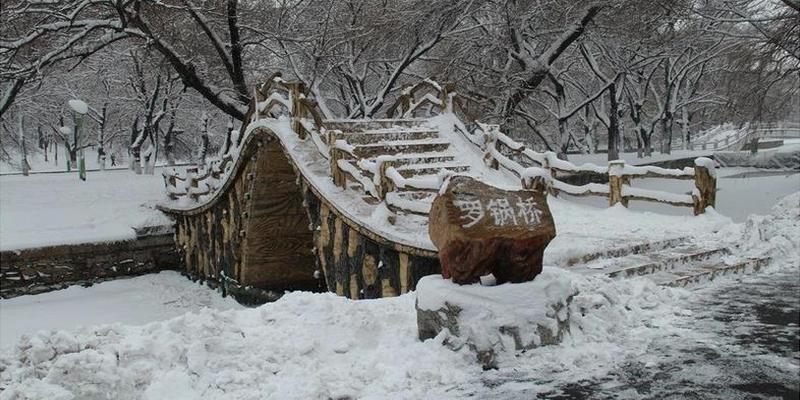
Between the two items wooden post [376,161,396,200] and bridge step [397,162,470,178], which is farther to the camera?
bridge step [397,162,470,178]

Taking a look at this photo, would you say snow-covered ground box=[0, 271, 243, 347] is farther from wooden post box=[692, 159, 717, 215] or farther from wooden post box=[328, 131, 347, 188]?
wooden post box=[692, 159, 717, 215]

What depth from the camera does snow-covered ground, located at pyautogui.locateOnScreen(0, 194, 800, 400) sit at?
397cm

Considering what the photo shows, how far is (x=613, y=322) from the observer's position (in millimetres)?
5297

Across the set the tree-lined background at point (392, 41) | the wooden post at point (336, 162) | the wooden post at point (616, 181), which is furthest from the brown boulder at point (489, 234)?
the tree-lined background at point (392, 41)

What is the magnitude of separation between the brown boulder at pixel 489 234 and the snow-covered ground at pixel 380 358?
588mm

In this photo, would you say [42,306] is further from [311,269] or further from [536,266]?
[536,266]

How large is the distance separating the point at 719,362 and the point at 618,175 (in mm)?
6640

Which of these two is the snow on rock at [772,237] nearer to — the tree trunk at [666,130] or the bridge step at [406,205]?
the bridge step at [406,205]

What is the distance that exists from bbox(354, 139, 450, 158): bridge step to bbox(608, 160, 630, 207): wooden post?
344cm

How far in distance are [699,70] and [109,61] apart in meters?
26.9

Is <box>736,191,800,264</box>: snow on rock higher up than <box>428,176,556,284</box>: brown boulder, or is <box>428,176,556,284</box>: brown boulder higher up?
<box>428,176,556,284</box>: brown boulder

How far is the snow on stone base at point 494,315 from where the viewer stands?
4.58 m

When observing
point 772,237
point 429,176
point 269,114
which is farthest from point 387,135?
point 772,237

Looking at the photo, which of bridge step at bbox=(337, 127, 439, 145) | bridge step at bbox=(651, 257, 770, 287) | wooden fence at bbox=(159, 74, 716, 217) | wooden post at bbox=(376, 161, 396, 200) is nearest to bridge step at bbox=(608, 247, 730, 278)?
bridge step at bbox=(651, 257, 770, 287)
